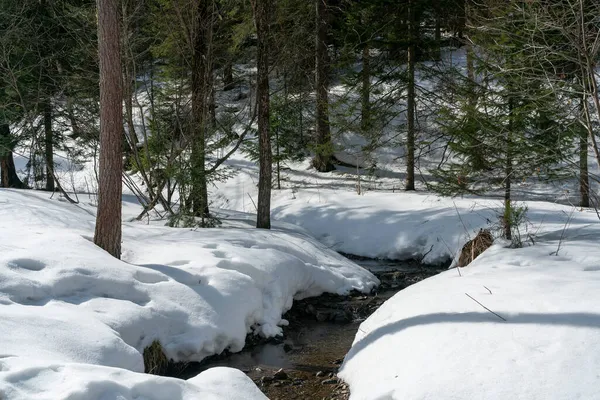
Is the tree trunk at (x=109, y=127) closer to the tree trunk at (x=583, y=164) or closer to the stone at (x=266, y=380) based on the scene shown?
the stone at (x=266, y=380)

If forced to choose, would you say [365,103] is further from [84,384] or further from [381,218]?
[84,384]

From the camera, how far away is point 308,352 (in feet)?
27.8

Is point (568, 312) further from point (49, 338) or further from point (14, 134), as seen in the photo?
point (14, 134)

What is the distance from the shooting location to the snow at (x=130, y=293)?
16.4 feet

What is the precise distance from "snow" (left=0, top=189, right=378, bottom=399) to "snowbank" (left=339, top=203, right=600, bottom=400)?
1633 mm

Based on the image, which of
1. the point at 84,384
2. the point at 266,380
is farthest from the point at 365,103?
the point at 84,384

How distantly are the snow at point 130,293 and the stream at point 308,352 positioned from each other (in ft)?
0.71

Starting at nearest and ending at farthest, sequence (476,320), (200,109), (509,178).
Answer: (476,320) → (509,178) → (200,109)

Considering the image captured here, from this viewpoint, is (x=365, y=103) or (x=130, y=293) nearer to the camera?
(x=130, y=293)

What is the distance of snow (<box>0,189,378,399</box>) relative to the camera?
4.99 m

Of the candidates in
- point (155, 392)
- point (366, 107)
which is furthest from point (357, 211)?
point (155, 392)

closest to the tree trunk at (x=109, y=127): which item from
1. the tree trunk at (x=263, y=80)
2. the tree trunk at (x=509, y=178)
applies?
the tree trunk at (x=263, y=80)

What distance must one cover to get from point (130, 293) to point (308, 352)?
8.17 feet

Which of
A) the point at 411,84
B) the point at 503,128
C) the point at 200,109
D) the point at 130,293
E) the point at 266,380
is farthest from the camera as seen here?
the point at 411,84
